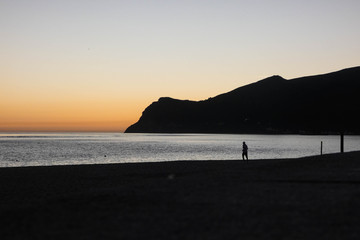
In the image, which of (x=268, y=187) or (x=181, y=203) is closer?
(x=181, y=203)

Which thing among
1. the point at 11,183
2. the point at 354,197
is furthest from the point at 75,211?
the point at 11,183

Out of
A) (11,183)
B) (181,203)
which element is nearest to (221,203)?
(181,203)

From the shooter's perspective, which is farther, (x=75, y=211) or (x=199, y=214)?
(x=75, y=211)

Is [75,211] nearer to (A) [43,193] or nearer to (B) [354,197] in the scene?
(A) [43,193]

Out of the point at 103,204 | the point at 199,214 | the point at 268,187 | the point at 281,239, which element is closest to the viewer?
the point at 281,239

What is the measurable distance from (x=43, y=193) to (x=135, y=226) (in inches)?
427

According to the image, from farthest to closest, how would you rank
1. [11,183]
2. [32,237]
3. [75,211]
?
[11,183] → [75,211] → [32,237]

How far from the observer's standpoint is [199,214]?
495 inches

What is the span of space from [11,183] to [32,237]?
16383 mm

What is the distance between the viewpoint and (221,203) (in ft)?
46.5

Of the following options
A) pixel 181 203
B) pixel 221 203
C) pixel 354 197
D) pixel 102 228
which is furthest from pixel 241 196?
pixel 102 228

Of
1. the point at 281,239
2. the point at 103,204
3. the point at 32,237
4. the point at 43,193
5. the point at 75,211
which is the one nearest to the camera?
the point at 281,239

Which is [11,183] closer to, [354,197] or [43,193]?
[43,193]

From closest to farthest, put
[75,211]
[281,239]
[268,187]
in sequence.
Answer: [281,239]
[75,211]
[268,187]
